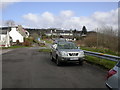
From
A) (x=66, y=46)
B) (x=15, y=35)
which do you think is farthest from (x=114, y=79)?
(x=15, y=35)

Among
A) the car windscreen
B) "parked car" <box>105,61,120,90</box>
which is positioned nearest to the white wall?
the car windscreen

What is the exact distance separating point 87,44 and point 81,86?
2560 centimetres

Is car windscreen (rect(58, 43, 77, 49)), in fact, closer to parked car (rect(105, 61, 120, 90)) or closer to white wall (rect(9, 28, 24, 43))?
parked car (rect(105, 61, 120, 90))

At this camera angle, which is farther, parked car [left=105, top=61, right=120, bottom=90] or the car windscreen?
the car windscreen

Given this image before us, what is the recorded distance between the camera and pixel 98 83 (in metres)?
6.43

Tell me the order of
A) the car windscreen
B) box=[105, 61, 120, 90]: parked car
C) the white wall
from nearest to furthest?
box=[105, 61, 120, 90]: parked car → the car windscreen → the white wall

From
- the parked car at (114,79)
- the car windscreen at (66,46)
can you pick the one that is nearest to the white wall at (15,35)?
the car windscreen at (66,46)

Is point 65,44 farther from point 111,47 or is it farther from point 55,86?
point 111,47

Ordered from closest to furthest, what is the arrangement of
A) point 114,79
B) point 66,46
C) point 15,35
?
point 114,79 → point 66,46 → point 15,35

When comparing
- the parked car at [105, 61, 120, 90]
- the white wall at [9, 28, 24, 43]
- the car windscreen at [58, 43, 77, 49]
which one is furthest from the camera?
the white wall at [9, 28, 24, 43]

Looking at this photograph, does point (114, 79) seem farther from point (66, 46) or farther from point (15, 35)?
point (15, 35)

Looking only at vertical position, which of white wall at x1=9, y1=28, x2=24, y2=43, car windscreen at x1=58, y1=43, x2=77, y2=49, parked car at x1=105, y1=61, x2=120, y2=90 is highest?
white wall at x1=9, y1=28, x2=24, y2=43

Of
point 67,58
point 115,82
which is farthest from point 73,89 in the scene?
point 67,58

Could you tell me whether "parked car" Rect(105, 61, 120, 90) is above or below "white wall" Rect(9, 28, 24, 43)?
below
